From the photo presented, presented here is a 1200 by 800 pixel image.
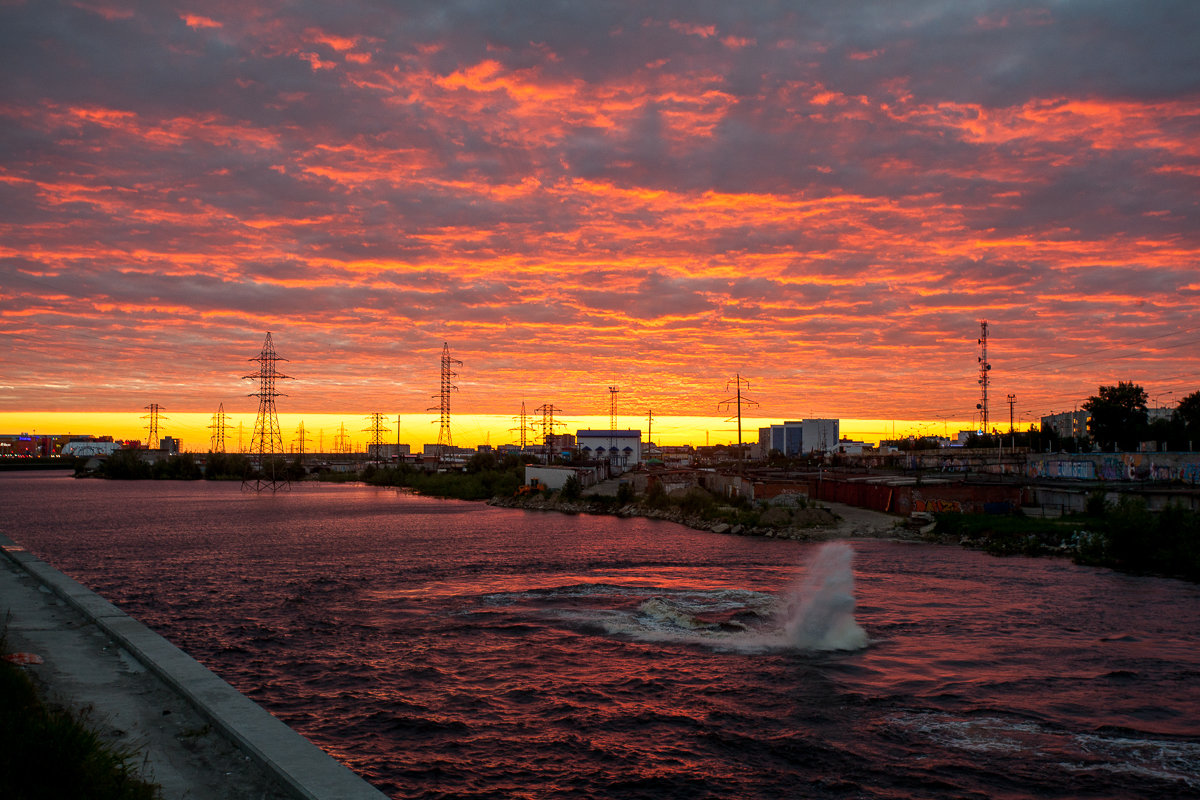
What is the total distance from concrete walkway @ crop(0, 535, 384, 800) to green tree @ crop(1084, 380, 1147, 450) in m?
166

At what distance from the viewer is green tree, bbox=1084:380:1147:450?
5886 inches

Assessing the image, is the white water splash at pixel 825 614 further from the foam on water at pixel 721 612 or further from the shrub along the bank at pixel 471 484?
the shrub along the bank at pixel 471 484

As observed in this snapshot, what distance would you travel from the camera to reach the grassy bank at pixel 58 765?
875 centimetres

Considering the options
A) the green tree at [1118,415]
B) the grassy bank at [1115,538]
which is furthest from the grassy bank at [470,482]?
the green tree at [1118,415]

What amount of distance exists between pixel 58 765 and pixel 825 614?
25934 mm

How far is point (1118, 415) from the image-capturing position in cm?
15175

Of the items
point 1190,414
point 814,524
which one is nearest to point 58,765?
point 814,524

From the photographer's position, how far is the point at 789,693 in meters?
21.7

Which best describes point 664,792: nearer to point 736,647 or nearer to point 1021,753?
point 1021,753

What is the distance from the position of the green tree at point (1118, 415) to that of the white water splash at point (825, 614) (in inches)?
5497

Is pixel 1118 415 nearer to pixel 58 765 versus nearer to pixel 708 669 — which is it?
pixel 708 669

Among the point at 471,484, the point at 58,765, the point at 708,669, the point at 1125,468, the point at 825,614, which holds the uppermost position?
the point at 1125,468

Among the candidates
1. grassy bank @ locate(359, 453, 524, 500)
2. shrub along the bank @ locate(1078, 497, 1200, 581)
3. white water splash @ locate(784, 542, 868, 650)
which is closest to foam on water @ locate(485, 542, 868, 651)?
white water splash @ locate(784, 542, 868, 650)

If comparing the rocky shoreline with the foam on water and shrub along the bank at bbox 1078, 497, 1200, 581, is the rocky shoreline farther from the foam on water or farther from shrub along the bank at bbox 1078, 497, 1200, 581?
the foam on water
